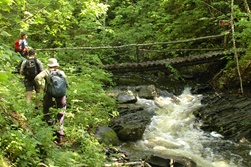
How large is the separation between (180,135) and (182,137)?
0.14 m

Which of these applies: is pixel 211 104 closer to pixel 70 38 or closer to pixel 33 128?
pixel 33 128

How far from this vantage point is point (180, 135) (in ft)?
27.0

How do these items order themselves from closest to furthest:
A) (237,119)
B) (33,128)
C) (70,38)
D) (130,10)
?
(33,128)
(237,119)
(70,38)
(130,10)

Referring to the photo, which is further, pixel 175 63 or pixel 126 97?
pixel 175 63

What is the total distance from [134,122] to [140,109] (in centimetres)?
128

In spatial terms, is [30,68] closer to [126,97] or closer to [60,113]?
[60,113]

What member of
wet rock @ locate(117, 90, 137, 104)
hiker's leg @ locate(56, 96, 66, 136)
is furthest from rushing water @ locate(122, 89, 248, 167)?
hiker's leg @ locate(56, 96, 66, 136)

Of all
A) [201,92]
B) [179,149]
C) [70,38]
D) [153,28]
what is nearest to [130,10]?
[153,28]

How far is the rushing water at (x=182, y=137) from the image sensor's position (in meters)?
6.74

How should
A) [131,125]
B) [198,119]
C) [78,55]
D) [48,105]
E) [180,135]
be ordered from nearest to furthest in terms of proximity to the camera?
[48,105] < [131,125] < [180,135] < [198,119] < [78,55]

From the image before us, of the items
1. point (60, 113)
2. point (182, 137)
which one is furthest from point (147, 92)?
point (60, 113)

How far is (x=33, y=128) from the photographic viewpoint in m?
4.75

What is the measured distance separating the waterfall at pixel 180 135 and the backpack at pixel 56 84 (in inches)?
117

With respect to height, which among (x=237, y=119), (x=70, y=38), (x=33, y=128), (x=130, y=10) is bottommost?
(x=237, y=119)
